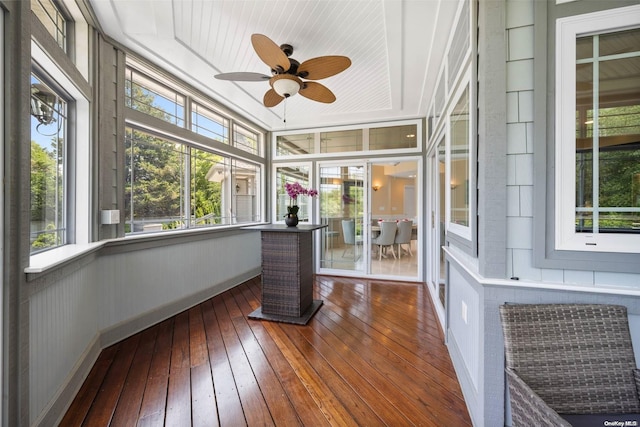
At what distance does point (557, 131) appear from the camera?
4.15 ft

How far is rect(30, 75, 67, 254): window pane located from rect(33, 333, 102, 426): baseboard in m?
0.86

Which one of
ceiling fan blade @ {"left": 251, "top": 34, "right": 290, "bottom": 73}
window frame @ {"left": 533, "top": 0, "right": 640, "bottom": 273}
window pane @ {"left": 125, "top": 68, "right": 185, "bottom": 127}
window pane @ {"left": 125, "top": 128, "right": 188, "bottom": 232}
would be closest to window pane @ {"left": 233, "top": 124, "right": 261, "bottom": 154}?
window pane @ {"left": 125, "top": 68, "right": 185, "bottom": 127}

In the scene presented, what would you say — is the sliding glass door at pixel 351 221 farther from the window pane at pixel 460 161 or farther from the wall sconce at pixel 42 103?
the wall sconce at pixel 42 103

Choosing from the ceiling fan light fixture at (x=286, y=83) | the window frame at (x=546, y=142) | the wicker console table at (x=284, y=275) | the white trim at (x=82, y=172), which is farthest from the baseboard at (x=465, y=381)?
the white trim at (x=82, y=172)

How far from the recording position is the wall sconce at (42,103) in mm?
1636

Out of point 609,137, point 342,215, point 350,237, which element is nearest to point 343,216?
point 342,215

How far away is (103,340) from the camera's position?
2.28m

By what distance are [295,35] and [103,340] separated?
3283 millimetres

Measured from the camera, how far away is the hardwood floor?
5.15 ft

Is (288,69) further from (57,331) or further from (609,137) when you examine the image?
(57,331)

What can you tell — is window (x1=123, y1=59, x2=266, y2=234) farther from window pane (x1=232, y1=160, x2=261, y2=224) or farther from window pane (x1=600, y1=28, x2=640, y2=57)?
window pane (x1=600, y1=28, x2=640, y2=57)

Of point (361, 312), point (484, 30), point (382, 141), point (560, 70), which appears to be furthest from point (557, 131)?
point (382, 141)

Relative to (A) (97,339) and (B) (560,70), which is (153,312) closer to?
(A) (97,339)

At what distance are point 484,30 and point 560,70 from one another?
0.42 m
